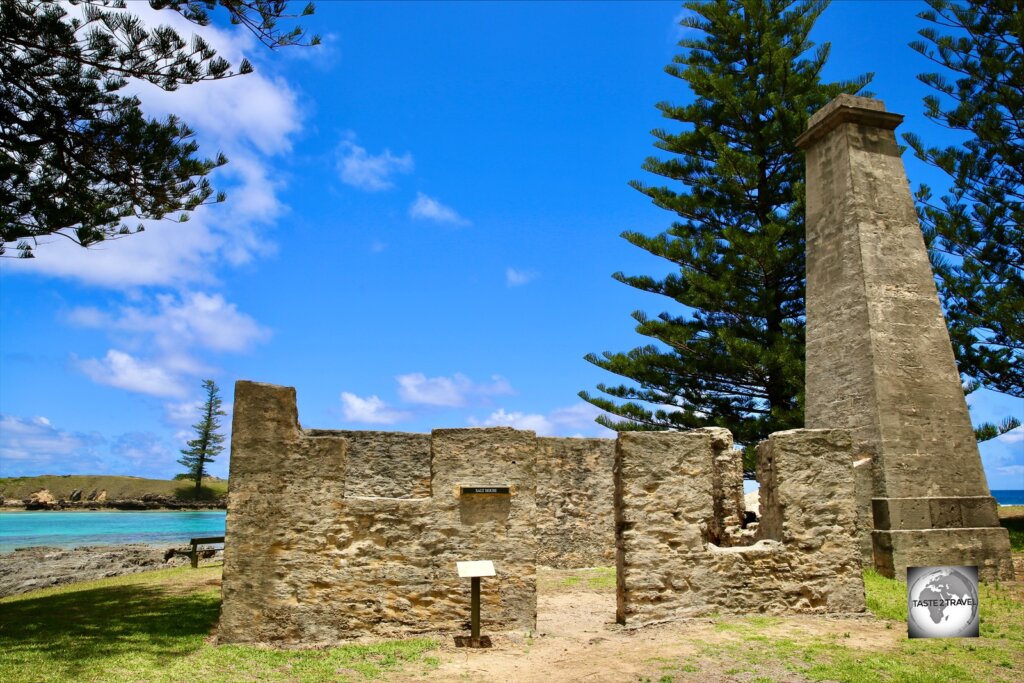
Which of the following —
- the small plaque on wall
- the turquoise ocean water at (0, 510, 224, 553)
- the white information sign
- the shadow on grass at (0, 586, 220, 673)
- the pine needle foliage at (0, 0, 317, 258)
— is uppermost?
the pine needle foliage at (0, 0, 317, 258)

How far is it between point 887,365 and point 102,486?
48950 millimetres

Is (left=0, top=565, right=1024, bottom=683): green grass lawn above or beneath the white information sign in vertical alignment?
beneath

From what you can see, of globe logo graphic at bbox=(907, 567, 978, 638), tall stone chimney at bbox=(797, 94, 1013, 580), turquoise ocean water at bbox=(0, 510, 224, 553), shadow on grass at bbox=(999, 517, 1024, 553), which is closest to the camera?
globe logo graphic at bbox=(907, 567, 978, 638)

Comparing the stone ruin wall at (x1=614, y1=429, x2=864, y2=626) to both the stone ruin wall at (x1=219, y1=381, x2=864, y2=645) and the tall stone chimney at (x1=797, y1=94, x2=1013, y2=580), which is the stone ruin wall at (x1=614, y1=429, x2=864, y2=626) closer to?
the stone ruin wall at (x1=219, y1=381, x2=864, y2=645)

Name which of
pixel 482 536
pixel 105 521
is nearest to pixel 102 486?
pixel 105 521

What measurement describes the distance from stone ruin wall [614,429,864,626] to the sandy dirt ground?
0.62ft

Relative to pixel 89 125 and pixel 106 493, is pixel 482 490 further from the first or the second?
pixel 106 493

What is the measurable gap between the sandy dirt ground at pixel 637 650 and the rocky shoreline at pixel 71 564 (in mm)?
8701

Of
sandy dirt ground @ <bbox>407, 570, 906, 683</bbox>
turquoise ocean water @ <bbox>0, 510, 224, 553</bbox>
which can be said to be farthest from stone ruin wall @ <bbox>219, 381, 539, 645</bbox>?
turquoise ocean water @ <bbox>0, 510, 224, 553</bbox>

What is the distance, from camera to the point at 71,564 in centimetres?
1342

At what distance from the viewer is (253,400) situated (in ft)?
16.7

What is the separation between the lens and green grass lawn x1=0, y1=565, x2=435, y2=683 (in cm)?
432

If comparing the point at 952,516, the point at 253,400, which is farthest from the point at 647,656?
the point at 952,516

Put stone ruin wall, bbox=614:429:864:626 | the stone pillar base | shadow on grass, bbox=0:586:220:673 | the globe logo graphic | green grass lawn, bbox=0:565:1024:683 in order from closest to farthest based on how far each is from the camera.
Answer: green grass lawn, bbox=0:565:1024:683, the globe logo graphic, shadow on grass, bbox=0:586:220:673, stone ruin wall, bbox=614:429:864:626, the stone pillar base
